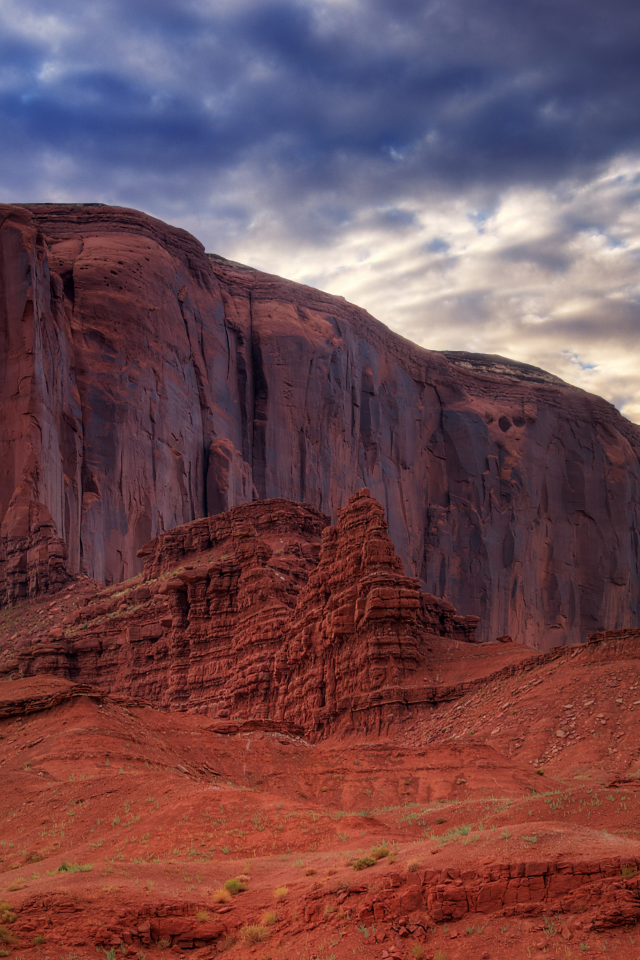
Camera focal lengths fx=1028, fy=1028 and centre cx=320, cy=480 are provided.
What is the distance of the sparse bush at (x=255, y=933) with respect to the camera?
45.5 ft

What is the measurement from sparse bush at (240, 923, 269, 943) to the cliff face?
55049mm

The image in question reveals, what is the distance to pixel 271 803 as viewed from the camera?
21.3 m

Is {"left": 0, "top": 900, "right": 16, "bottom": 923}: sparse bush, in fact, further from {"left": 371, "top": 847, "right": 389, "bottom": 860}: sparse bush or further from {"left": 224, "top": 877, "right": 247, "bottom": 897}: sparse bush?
{"left": 371, "top": 847, "right": 389, "bottom": 860}: sparse bush

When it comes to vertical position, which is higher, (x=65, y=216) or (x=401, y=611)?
(x=65, y=216)

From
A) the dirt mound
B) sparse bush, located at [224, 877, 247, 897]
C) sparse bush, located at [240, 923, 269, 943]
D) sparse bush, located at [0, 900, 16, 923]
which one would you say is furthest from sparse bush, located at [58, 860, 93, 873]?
sparse bush, located at [240, 923, 269, 943]

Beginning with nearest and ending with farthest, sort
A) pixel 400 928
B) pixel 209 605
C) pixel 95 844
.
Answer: pixel 400 928, pixel 95 844, pixel 209 605

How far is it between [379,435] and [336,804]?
252 ft

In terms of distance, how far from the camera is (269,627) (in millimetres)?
46719

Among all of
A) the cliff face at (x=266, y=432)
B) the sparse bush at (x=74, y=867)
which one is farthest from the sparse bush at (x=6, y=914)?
the cliff face at (x=266, y=432)

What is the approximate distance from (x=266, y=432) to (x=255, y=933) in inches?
3101

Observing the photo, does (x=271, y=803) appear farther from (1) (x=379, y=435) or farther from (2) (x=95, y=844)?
(1) (x=379, y=435)

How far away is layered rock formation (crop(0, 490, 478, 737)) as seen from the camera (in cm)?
3788

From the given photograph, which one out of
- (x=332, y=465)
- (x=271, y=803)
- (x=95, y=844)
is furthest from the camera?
(x=332, y=465)

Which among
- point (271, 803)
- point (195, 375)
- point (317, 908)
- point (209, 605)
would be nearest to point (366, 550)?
point (209, 605)
